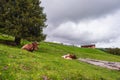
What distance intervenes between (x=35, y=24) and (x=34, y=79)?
36.1 meters

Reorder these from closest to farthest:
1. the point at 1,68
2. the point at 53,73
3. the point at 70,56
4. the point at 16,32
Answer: the point at 1,68, the point at 53,73, the point at 70,56, the point at 16,32

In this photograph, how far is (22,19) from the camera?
60.6 m

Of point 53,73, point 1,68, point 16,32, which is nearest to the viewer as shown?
point 1,68

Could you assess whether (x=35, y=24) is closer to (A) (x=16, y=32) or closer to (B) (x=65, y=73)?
(A) (x=16, y=32)

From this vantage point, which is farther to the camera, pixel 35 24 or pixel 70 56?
pixel 35 24

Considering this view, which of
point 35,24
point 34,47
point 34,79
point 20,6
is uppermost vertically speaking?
point 20,6

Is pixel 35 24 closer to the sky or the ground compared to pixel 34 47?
closer to the sky

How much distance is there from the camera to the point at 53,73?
2966cm

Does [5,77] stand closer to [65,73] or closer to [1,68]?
[1,68]

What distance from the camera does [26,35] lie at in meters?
61.4

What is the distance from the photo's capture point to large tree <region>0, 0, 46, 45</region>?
60.2 m

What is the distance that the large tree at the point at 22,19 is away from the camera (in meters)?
60.2

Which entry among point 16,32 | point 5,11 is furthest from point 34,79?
point 5,11

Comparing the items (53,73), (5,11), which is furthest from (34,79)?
(5,11)
